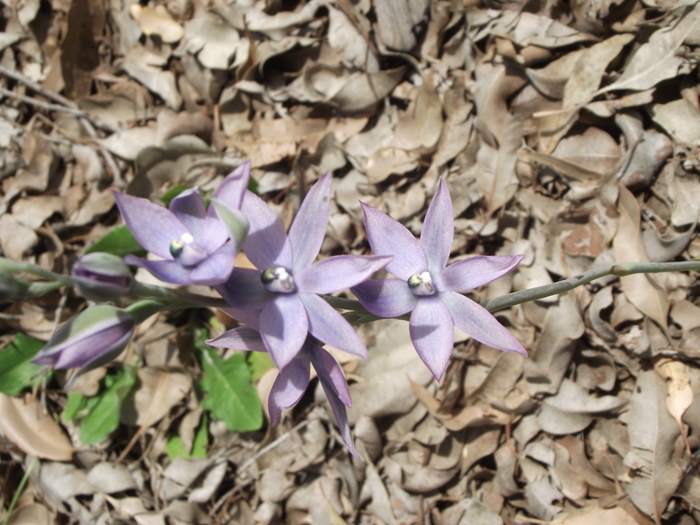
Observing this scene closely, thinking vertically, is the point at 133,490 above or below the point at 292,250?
below

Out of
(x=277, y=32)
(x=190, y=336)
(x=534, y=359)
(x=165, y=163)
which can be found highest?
(x=277, y=32)

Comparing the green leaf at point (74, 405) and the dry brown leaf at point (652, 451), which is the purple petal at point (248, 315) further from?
the green leaf at point (74, 405)

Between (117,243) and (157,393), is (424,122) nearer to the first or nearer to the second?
(117,243)

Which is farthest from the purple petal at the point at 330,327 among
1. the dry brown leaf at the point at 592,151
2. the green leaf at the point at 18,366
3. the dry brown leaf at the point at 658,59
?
the green leaf at the point at 18,366

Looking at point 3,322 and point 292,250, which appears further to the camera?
point 3,322

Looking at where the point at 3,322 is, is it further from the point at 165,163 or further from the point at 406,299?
the point at 406,299

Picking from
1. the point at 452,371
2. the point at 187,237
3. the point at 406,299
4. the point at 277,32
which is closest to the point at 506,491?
the point at 452,371

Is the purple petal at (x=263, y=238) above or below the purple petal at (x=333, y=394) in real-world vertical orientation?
above

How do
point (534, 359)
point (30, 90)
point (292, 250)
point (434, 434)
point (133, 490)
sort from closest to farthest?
point (292, 250) < point (534, 359) < point (434, 434) < point (133, 490) < point (30, 90)
